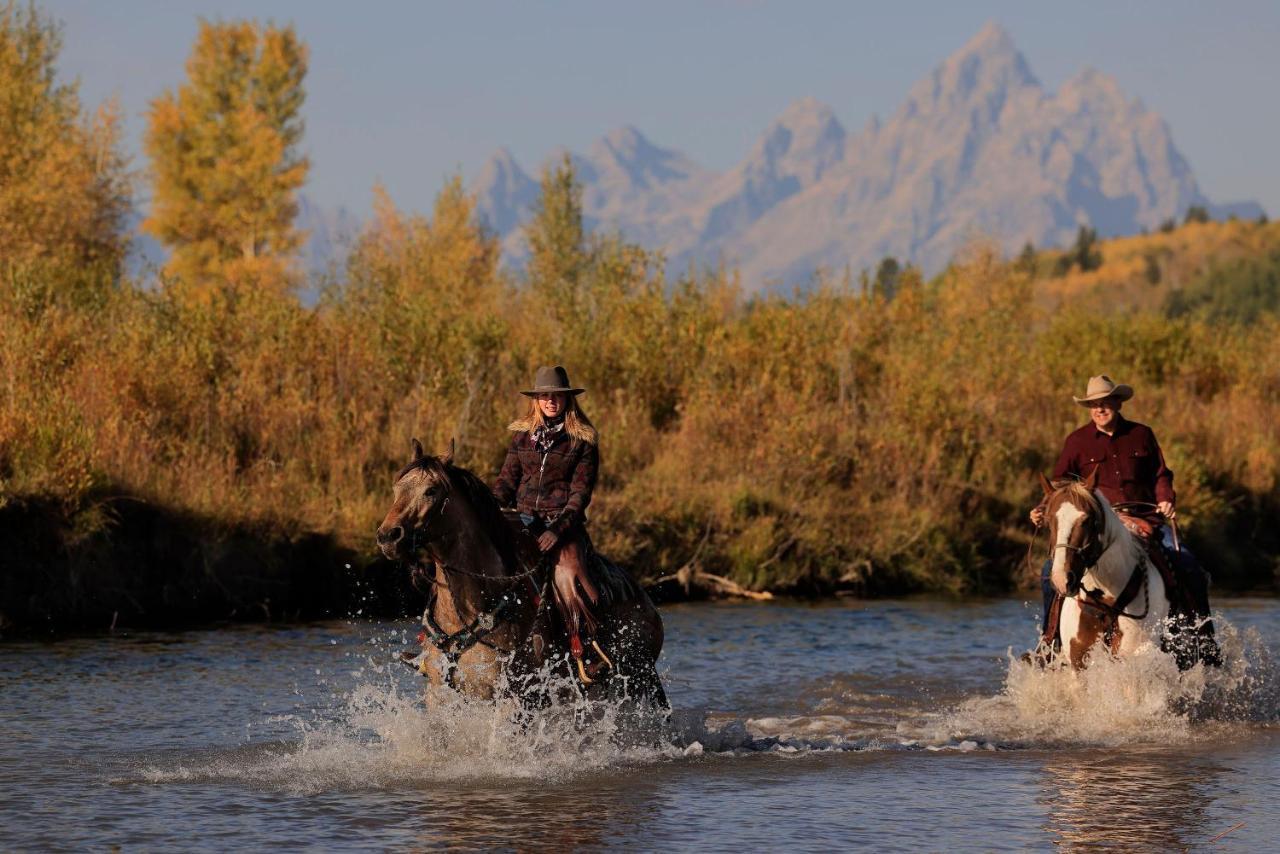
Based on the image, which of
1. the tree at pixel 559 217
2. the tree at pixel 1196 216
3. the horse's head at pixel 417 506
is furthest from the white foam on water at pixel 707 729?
the tree at pixel 1196 216

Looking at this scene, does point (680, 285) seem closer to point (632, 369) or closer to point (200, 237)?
point (632, 369)

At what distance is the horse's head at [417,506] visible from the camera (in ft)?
31.9

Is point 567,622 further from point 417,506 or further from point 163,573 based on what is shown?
point 163,573

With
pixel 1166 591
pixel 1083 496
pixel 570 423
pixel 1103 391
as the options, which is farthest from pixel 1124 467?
pixel 570 423

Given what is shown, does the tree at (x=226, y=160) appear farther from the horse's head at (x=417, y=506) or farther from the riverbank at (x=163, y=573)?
the horse's head at (x=417, y=506)

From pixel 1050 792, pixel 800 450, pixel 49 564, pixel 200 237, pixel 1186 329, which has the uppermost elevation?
pixel 200 237

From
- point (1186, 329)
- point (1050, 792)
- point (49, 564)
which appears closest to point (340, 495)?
point (49, 564)

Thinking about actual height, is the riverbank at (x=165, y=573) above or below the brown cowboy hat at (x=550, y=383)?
below

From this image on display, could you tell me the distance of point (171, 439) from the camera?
68.9 ft

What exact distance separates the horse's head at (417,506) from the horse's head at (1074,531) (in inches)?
171

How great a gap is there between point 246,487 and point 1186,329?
21.4 meters

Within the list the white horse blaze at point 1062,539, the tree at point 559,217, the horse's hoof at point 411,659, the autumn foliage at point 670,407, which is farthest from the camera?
the tree at point 559,217

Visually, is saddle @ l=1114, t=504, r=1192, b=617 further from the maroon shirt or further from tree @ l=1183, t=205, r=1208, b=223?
tree @ l=1183, t=205, r=1208, b=223

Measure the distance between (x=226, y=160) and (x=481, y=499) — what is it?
5720 cm
